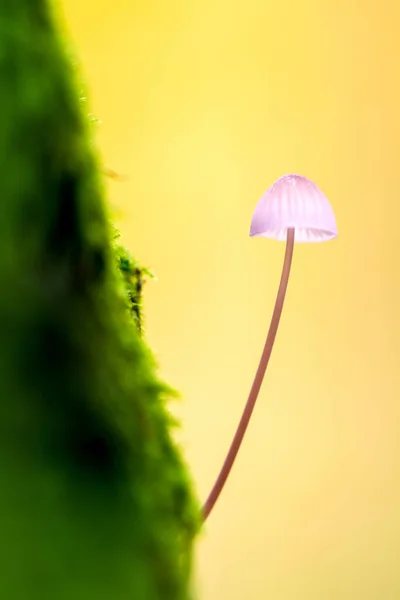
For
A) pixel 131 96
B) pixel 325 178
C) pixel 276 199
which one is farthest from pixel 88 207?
pixel 131 96

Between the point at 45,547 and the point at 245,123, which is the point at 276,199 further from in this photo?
the point at 245,123

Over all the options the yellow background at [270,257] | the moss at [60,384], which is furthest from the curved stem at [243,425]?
the yellow background at [270,257]

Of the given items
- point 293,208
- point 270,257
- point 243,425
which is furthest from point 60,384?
point 270,257

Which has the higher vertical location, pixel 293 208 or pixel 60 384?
pixel 293 208

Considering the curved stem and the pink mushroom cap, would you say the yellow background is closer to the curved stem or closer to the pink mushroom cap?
the pink mushroom cap

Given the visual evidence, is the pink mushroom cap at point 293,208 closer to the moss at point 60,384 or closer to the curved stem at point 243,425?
the curved stem at point 243,425

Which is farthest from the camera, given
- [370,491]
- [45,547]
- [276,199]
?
[370,491]

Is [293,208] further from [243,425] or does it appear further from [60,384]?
[60,384]
